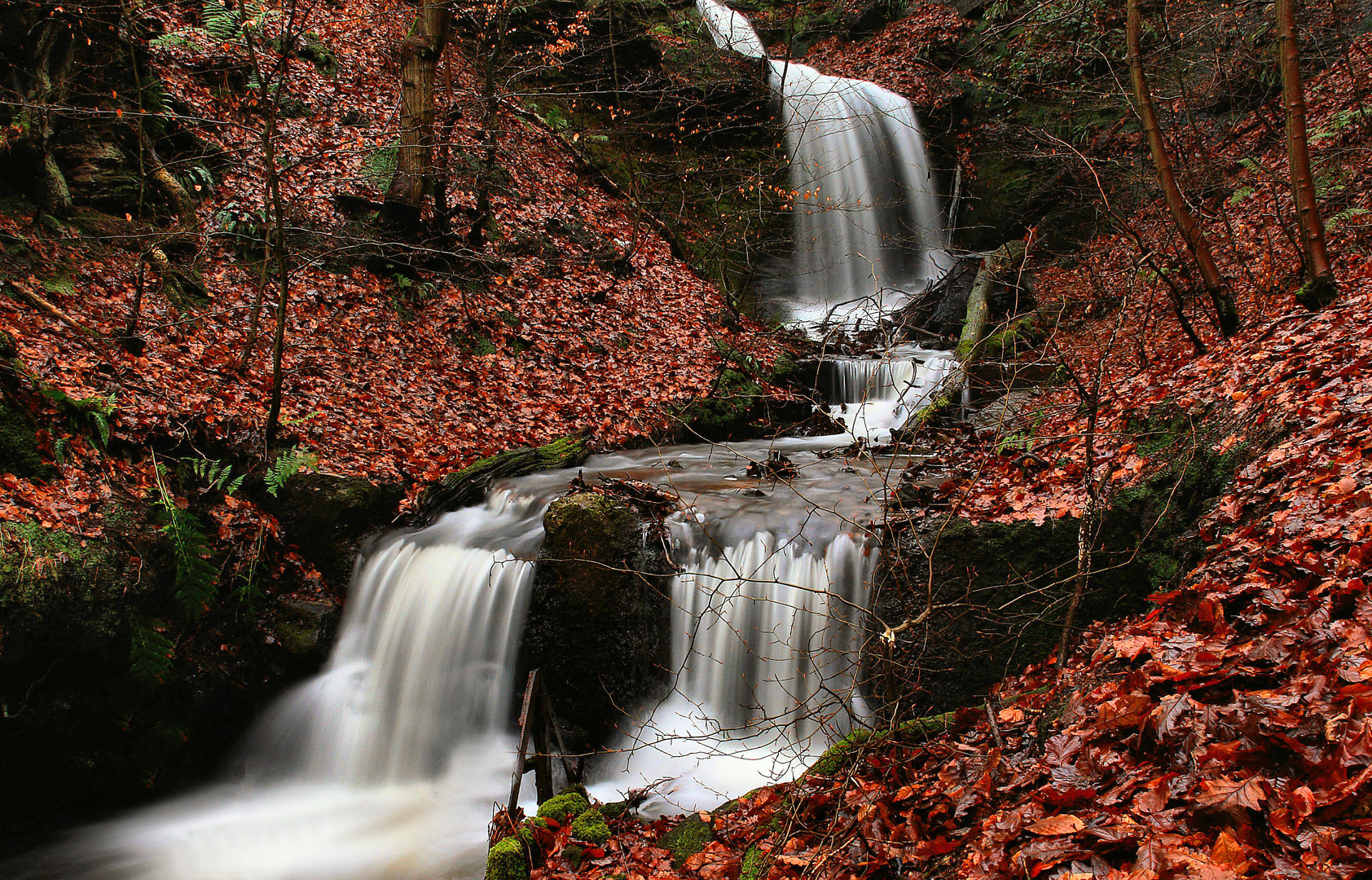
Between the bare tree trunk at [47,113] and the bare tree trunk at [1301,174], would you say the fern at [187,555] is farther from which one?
the bare tree trunk at [1301,174]

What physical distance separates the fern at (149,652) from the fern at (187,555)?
0.29m

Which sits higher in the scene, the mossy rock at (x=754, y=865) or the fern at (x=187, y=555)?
the fern at (x=187, y=555)

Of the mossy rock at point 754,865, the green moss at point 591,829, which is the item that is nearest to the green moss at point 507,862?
the green moss at point 591,829

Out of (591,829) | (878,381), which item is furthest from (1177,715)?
(878,381)

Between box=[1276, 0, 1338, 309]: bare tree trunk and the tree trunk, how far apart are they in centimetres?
913

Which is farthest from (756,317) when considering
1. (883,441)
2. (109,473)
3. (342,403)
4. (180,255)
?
(109,473)

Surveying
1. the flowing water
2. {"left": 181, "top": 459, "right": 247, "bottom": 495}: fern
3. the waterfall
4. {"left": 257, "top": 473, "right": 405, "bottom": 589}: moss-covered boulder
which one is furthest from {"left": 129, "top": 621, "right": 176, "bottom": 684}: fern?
the waterfall

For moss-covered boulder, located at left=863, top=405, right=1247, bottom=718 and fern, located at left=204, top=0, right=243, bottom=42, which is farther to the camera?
fern, located at left=204, top=0, right=243, bottom=42

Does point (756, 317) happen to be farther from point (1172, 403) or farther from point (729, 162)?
point (1172, 403)

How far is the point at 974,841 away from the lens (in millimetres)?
2604

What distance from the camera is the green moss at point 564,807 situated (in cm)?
439

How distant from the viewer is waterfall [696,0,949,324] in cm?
1720

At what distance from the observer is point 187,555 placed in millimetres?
6156

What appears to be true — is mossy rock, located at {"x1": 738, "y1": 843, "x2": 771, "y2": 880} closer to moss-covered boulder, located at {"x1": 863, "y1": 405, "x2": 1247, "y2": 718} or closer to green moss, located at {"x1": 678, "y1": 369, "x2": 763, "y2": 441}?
moss-covered boulder, located at {"x1": 863, "y1": 405, "x2": 1247, "y2": 718}
